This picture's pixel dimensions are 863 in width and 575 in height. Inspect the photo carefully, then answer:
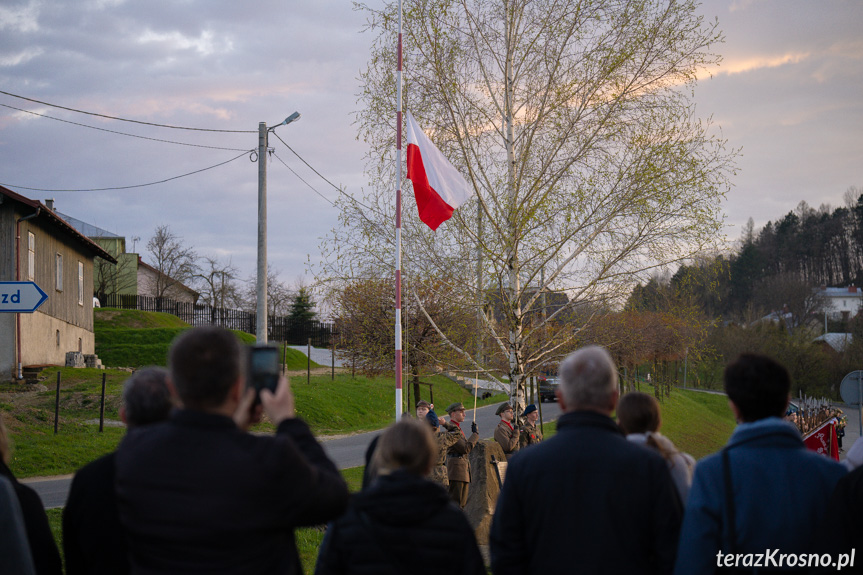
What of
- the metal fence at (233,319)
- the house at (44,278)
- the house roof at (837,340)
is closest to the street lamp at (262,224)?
the house at (44,278)

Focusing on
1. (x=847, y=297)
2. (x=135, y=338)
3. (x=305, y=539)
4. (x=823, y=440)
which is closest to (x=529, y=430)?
(x=305, y=539)

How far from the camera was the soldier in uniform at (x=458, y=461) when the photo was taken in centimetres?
1095

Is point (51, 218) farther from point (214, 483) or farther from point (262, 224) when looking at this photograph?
point (214, 483)

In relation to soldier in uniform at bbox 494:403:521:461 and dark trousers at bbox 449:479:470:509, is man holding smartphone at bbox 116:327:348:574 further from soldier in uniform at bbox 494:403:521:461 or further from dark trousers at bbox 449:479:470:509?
dark trousers at bbox 449:479:470:509

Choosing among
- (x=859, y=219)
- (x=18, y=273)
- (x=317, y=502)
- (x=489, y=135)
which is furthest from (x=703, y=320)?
A: (x=859, y=219)

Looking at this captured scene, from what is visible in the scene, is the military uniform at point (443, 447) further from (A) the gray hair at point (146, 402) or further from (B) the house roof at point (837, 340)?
(B) the house roof at point (837, 340)

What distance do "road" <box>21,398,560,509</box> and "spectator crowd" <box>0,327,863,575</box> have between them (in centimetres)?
85

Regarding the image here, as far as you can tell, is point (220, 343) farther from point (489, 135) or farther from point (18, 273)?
point (18, 273)

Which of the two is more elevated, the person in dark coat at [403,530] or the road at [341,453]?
the person in dark coat at [403,530]

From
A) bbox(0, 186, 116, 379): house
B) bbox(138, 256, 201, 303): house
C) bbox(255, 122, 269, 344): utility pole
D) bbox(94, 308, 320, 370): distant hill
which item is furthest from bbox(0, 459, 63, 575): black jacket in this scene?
bbox(138, 256, 201, 303): house

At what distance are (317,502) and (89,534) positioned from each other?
1.20 meters

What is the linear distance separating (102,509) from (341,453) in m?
16.1

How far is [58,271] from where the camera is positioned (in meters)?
29.2

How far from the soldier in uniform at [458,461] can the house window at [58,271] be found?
23.5 metres
